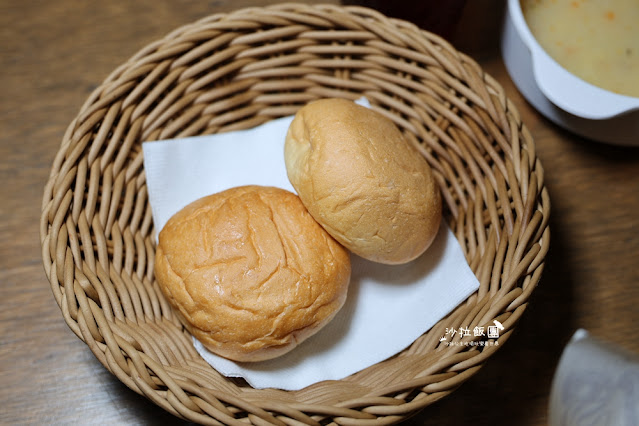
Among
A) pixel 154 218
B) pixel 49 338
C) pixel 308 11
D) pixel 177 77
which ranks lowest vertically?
pixel 49 338

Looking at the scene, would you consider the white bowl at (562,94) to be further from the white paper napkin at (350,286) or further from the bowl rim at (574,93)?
the white paper napkin at (350,286)

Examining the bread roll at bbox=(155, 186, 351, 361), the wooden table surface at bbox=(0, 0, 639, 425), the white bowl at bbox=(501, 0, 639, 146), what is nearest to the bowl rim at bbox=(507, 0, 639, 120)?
the white bowl at bbox=(501, 0, 639, 146)

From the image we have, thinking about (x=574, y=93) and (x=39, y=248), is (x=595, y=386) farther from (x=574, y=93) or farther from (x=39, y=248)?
(x=39, y=248)

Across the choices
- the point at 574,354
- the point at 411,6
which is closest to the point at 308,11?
the point at 411,6

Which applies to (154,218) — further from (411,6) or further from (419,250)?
(411,6)

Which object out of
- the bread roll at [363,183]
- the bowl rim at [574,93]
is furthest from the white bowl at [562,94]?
the bread roll at [363,183]

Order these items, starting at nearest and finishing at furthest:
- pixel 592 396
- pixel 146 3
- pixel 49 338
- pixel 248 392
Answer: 1. pixel 592 396
2. pixel 248 392
3. pixel 49 338
4. pixel 146 3

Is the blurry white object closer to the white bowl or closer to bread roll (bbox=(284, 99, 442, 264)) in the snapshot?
bread roll (bbox=(284, 99, 442, 264))
